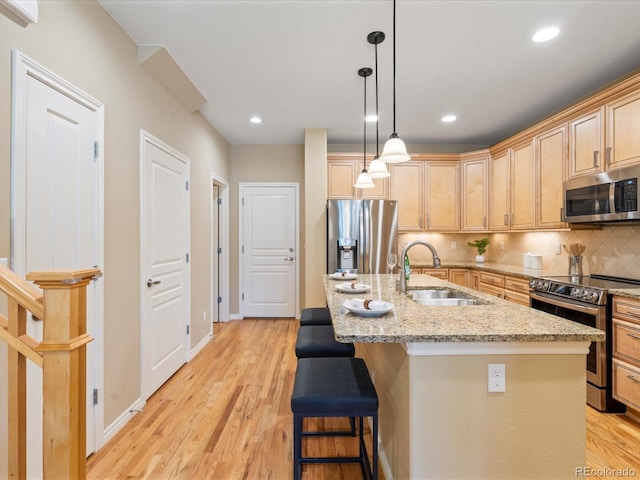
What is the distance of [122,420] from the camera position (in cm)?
213

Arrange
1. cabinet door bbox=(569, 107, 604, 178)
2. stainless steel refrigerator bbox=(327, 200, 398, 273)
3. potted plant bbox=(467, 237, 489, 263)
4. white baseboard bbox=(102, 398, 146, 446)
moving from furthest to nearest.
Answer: potted plant bbox=(467, 237, 489, 263)
stainless steel refrigerator bbox=(327, 200, 398, 273)
cabinet door bbox=(569, 107, 604, 178)
white baseboard bbox=(102, 398, 146, 446)

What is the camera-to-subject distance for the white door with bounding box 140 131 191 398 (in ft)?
8.02

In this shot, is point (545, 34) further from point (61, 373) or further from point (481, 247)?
point (61, 373)

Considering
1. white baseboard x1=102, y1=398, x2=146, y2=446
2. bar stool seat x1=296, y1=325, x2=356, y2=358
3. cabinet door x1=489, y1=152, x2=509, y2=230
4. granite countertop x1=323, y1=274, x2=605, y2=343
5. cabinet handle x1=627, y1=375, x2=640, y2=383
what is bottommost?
white baseboard x1=102, y1=398, x2=146, y2=446

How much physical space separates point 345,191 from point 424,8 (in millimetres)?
2546

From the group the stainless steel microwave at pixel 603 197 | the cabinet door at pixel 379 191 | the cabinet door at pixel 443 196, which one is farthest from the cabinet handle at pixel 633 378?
the cabinet door at pixel 379 191

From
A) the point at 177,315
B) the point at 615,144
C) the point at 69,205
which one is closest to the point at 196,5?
the point at 69,205

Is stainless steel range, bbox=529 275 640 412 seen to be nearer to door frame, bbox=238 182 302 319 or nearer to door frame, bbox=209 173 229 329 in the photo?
door frame, bbox=238 182 302 319

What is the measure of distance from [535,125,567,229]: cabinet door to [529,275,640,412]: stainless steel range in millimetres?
840

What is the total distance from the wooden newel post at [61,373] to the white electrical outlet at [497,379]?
55.9 inches

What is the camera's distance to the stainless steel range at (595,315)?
2.25 meters

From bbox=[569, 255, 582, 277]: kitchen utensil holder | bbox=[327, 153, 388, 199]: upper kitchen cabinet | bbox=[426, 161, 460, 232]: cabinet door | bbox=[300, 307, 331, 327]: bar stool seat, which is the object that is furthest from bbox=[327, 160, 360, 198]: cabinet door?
bbox=[569, 255, 582, 277]: kitchen utensil holder

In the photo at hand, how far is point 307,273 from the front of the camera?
4191 mm

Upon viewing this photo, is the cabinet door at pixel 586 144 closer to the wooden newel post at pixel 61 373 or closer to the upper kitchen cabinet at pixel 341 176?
the upper kitchen cabinet at pixel 341 176
